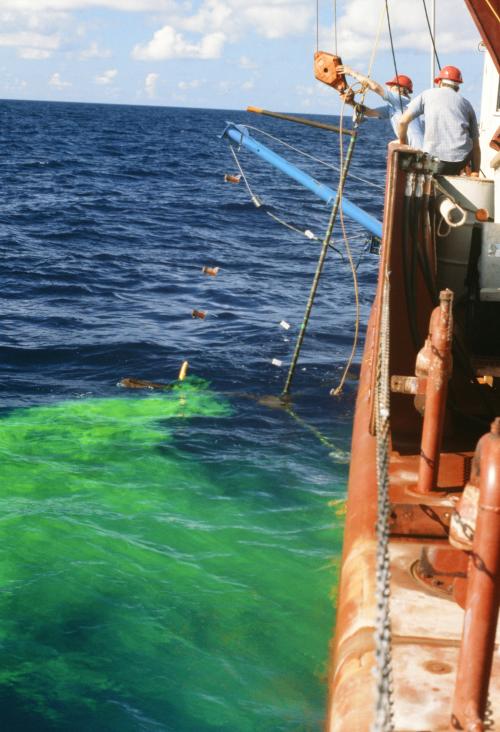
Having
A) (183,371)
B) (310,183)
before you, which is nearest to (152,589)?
(183,371)

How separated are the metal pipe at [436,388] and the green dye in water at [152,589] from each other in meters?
1.66

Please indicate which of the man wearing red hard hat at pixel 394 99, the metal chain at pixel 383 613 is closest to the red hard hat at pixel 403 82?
the man wearing red hard hat at pixel 394 99

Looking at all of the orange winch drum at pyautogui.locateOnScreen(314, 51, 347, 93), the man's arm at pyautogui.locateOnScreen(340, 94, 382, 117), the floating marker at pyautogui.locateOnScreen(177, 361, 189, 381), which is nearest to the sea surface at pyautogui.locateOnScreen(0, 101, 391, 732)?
the floating marker at pyautogui.locateOnScreen(177, 361, 189, 381)

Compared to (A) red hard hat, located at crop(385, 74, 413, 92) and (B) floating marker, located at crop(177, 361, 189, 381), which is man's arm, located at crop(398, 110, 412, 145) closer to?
(A) red hard hat, located at crop(385, 74, 413, 92)

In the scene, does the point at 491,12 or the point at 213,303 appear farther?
the point at 213,303

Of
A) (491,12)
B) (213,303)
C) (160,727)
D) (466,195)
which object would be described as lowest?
(160,727)

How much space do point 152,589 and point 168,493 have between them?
75.1 inches

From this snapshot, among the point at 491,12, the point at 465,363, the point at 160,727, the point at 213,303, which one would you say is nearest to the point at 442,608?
the point at 160,727

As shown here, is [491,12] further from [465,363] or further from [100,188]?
[100,188]

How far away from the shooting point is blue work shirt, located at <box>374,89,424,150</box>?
9727mm

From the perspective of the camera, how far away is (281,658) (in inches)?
256

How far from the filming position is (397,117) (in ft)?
33.5

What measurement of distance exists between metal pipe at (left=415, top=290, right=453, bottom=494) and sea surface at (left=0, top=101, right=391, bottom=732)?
64.7 inches

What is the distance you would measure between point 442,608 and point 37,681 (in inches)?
125
